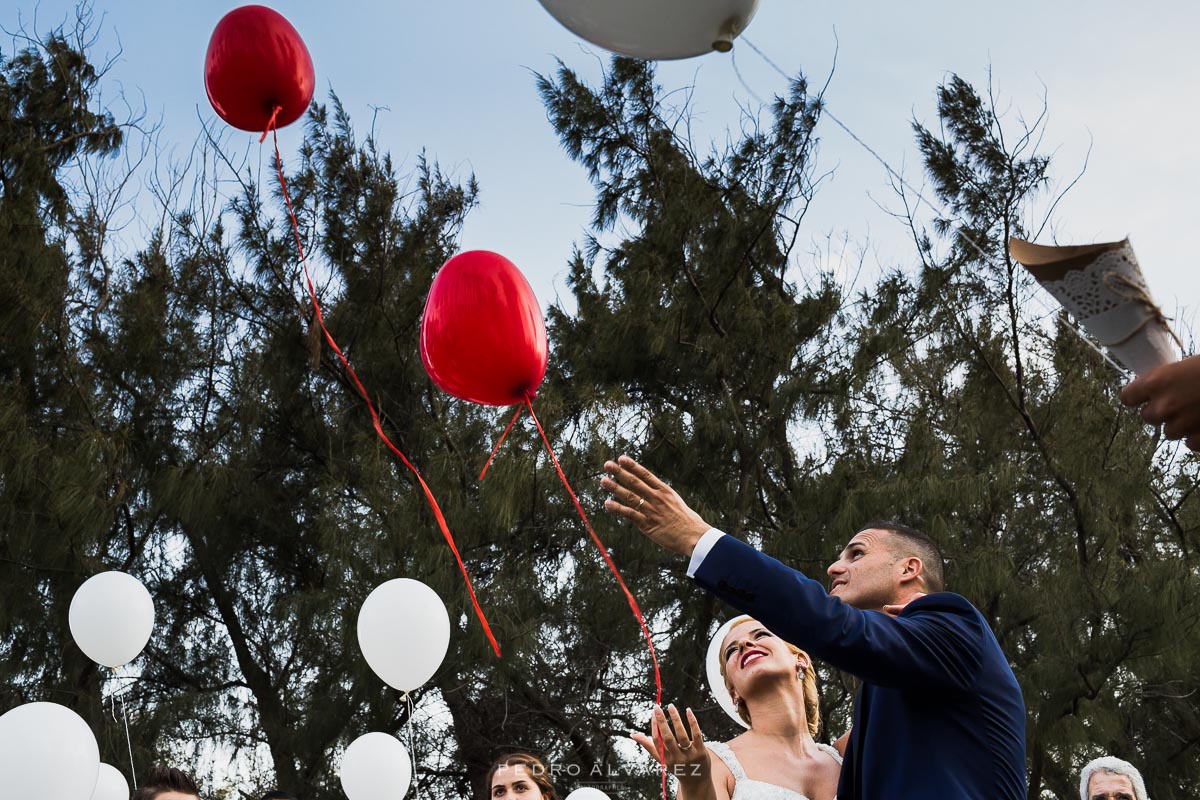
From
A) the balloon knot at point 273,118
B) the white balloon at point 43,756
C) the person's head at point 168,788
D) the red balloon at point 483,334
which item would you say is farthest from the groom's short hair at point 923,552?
the balloon knot at point 273,118

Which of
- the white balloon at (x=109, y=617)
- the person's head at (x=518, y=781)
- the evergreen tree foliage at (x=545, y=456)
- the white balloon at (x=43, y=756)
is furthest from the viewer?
the evergreen tree foliage at (x=545, y=456)

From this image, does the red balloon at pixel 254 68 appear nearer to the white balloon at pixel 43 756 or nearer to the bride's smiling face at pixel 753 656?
the white balloon at pixel 43 756

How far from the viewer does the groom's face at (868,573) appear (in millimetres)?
1897

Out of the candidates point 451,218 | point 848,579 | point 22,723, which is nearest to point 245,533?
point 451,218

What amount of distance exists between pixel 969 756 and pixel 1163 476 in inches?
190

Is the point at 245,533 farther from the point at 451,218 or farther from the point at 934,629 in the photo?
the point at 934,629

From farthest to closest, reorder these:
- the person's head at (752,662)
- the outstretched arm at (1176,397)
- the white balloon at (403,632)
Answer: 1. the white balloon at (403,632)
2. the person's head at (752,662)
3. the outstretched arm at (1176,397)

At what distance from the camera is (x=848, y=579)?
6.30ft

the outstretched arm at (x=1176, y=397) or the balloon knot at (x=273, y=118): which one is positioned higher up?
the balloon knot at (x=273, y=118)

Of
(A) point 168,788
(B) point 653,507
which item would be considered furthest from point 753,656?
(A) point 168,788

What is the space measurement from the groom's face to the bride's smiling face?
1.36 feet

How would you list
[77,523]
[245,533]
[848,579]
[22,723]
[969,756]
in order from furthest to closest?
[245,533]
[77,523]
[22,723]
[848,579]
[969,756]

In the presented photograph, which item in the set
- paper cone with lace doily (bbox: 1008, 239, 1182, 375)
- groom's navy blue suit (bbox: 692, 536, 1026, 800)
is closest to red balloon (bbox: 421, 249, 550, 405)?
groom's navy blue suit (bbox: 692, 536, 1026, 800)

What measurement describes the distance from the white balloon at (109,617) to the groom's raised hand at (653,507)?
3384mm
